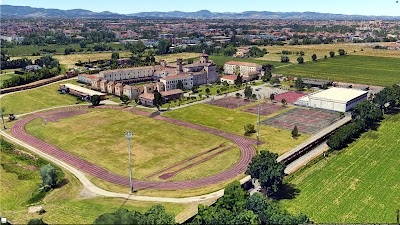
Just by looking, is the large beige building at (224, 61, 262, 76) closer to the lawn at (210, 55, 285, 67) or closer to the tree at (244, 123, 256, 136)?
the lawn at (210, 55, 285, 67)

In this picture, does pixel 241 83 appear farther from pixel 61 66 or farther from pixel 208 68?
pixel 61 66

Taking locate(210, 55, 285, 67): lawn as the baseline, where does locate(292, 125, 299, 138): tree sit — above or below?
below

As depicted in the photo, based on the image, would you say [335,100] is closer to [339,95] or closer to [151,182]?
[339,95]

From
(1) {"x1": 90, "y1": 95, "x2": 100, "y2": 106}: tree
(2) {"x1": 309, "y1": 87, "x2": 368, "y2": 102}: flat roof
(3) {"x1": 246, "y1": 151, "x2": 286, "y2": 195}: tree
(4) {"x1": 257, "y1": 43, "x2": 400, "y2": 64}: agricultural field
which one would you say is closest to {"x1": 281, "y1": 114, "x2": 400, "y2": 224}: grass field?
(3) {"x1": 246, "y1": 151, "x2": 286, "y2": 195}: tree

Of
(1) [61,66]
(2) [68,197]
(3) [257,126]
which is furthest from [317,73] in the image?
(2) [68,197]

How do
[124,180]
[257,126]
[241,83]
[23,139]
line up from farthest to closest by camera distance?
[241,83], [257,126], [23,139], [124,180]

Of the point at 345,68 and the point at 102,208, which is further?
the point at 345,68
